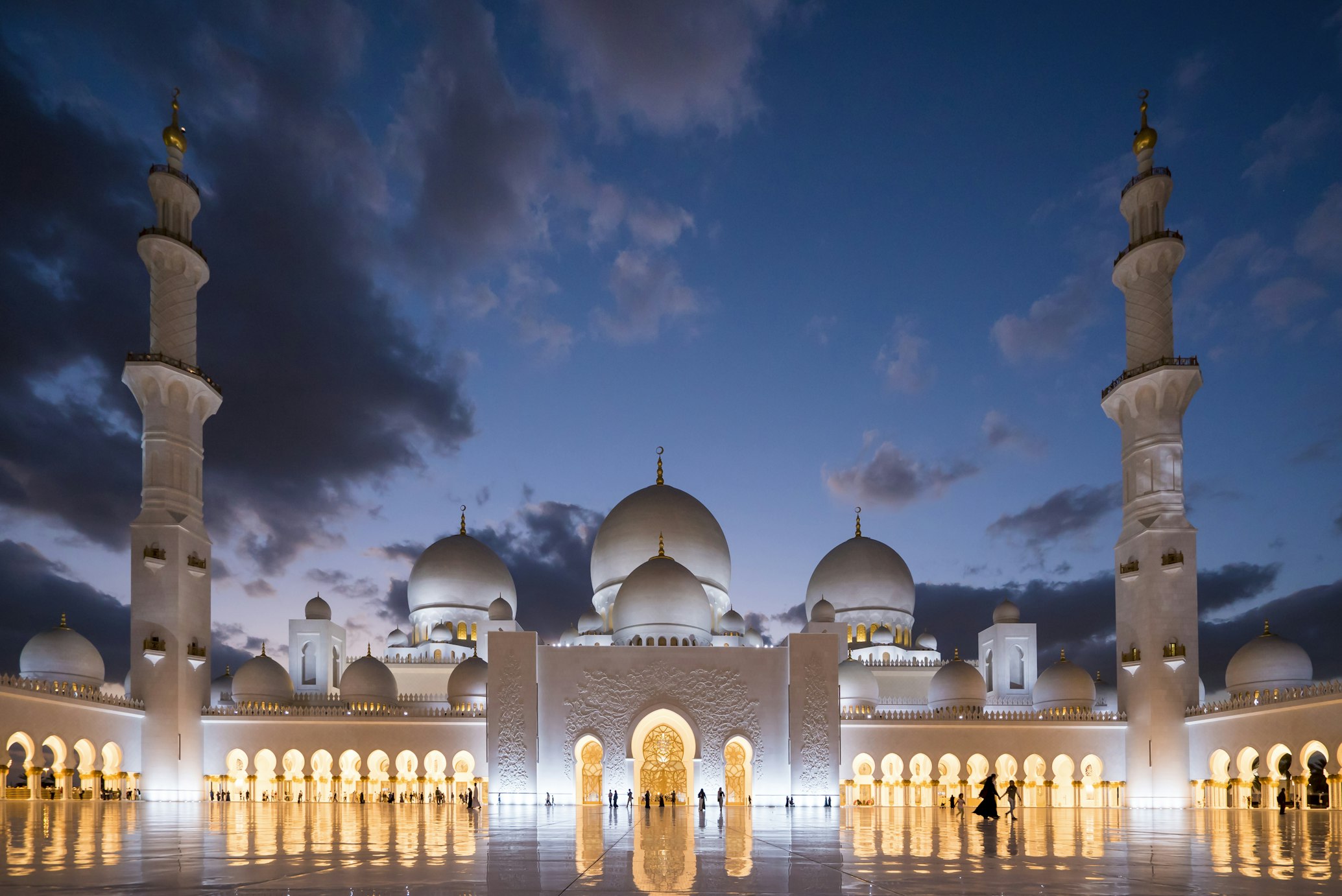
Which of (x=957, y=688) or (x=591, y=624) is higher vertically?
(x=591, y=624)

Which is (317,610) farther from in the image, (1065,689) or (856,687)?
(1065,689)

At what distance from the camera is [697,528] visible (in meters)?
30.5

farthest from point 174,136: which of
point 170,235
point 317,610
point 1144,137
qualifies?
point 1144,137

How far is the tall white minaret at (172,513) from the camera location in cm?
2527

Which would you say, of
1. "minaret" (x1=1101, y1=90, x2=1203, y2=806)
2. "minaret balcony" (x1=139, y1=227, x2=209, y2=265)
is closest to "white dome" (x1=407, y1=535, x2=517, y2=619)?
"minaret balcony" (x1=139, y1=227, x2=209, y2=265)

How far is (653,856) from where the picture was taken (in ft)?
26.6

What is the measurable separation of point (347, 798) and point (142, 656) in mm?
6207

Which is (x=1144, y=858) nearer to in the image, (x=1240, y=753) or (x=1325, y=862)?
(x=1325, y=862)

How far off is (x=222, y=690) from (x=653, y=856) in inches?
1095

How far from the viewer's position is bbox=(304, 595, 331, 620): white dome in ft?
106

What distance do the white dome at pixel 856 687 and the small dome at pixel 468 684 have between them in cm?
958

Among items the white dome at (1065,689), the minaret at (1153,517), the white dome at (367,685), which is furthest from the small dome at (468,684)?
the minaret at (1153,517)

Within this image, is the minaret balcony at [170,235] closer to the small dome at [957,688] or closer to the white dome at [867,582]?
the white dome at [867,582]

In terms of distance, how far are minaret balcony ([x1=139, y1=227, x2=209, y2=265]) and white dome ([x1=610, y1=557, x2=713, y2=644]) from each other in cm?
1397
